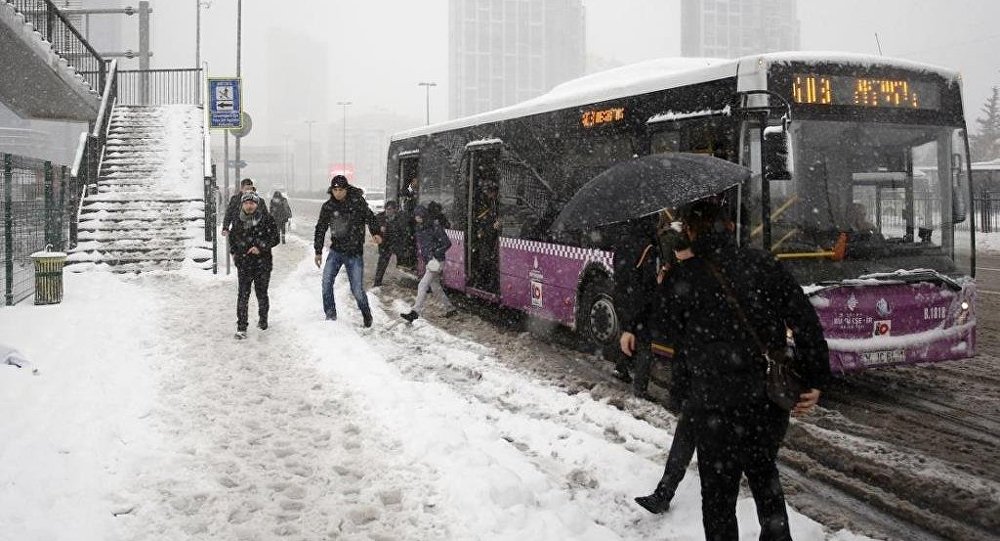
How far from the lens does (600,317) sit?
8.52 metres

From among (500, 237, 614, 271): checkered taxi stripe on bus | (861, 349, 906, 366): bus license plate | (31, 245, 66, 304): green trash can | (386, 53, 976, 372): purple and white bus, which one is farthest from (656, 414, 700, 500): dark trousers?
(31, 245, 66, 304): green trash can

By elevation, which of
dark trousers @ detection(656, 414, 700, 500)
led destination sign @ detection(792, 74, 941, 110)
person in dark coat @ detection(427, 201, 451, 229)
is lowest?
dark trousers @ detection(656, 414, 700, 500)

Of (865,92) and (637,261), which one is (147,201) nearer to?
(637,261)

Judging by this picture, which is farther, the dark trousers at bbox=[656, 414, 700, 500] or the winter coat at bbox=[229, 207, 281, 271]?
the winter coat at bbox=[229, 207, 281, 271]

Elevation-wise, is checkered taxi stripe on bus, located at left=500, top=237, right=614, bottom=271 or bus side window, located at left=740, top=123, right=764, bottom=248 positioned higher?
bus side window, located at left=740, top=123, right=764, bottom=248

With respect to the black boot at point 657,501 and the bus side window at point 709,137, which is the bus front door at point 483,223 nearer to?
the bus side window at point 709,137

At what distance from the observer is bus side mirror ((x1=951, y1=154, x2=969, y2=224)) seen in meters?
7.09

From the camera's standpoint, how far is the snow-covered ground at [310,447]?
14.2 ft

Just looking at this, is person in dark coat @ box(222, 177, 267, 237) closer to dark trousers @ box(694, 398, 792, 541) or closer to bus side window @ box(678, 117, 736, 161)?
bus side window @ box(678, 117, 736, 161)

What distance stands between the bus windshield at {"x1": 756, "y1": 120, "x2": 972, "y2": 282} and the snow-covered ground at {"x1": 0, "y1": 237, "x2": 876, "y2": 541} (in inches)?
83.9

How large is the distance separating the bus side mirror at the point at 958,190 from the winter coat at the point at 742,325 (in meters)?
4.83

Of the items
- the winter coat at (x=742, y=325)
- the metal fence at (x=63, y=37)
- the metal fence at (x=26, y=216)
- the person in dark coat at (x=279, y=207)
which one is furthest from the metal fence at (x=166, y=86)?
the winter coat at (x=742, y=325)

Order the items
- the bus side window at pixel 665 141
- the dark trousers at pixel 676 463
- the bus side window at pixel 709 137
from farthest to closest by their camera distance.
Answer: the bus side window at pixel 665 141
the bus side window at pixel 709 137
the dark trousers at pixel 676 463

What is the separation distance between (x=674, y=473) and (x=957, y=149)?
4.84 m
